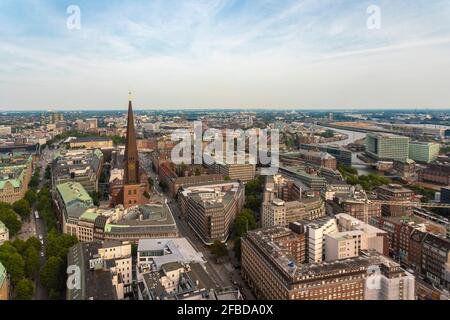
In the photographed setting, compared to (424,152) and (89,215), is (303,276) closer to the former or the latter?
(89,215)

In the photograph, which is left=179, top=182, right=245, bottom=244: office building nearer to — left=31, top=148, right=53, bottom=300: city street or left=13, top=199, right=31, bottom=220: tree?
left=31, top=148, right=53, bottom=300: city street

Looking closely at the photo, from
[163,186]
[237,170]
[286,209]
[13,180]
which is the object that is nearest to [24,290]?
[286,209]

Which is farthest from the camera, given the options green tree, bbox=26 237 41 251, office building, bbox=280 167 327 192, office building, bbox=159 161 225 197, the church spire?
office building, bbox=159 161 225 197

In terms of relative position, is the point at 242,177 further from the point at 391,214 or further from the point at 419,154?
the point at 419,154

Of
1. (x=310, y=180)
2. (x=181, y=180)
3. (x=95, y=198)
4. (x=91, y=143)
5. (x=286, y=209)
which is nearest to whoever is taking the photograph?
(x=286, y=209)

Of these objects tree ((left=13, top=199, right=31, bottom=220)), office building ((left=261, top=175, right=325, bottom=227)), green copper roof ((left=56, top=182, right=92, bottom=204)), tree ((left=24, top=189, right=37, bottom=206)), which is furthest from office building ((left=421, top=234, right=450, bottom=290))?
tree ((left=24, top=189, right=37, bottom=206))
